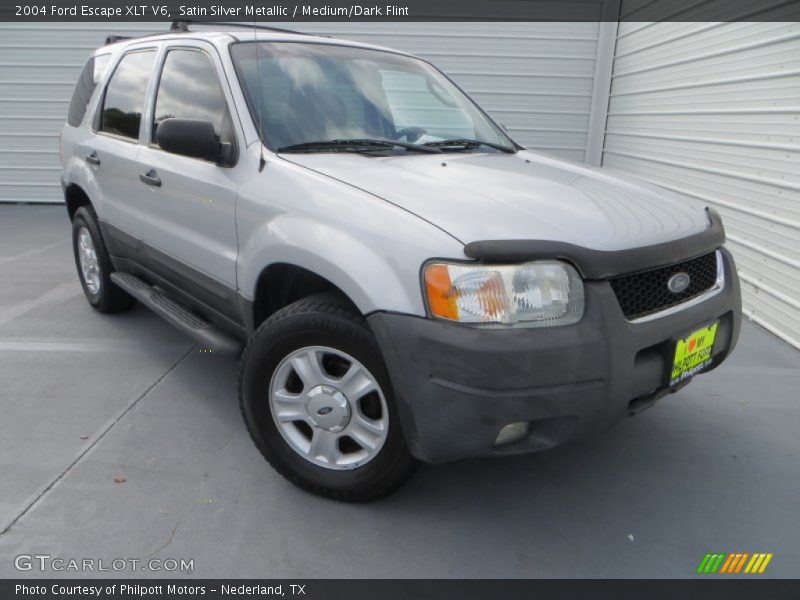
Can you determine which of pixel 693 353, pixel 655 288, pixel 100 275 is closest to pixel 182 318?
pixel 100 275

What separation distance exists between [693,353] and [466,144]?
1.45 m

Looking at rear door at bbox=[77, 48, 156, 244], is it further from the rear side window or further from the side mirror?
the side mirror

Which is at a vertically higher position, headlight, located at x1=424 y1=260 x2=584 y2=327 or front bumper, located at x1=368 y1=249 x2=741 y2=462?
headlight, located at x1=424 y1=260 x2=584 y2=327

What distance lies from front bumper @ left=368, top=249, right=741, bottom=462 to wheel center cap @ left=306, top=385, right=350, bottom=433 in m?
0.35

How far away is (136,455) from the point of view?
8.70 ft

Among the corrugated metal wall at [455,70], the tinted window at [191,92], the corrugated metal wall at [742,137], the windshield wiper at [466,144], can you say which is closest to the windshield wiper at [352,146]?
the windshield wiper at [466,144]

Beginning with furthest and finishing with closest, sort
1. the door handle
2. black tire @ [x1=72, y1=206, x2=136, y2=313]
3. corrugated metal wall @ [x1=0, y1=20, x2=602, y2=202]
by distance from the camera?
corrugated metal wall @ [x1=0, y1=20, x2=602, y2=202]
black tire @ [x1=72, y1=206, x2=136, y2=313]
the door handle

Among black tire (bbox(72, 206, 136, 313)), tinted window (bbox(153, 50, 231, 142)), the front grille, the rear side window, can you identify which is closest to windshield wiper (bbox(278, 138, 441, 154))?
tinted window (bbox(153, 50, 231, 142))

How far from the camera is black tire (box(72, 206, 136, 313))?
13.3 feet

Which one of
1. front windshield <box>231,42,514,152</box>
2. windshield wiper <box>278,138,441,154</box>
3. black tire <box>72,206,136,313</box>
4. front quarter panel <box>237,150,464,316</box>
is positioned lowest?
black tire <box>72,206,136,313</box>

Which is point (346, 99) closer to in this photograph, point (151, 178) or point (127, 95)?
point (151, 178)

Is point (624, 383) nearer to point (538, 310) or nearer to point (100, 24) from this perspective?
point (538, 310)

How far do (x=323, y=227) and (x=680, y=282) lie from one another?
1323mm
